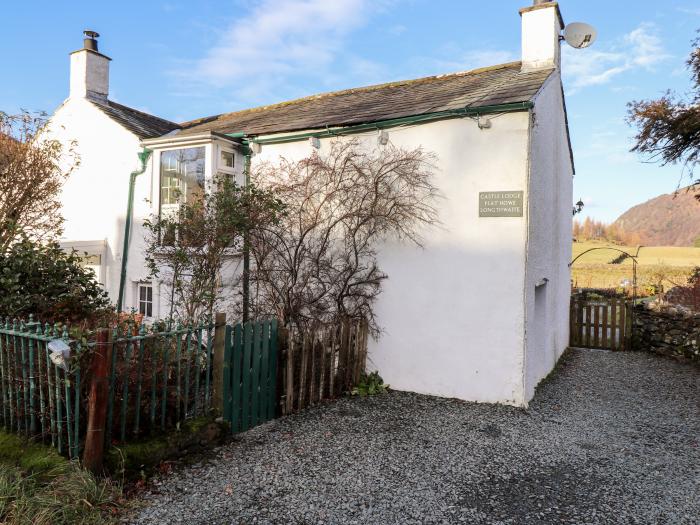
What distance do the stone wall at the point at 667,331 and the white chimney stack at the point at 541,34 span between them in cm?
664

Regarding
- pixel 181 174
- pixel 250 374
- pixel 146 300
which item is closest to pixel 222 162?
pixel 181 174

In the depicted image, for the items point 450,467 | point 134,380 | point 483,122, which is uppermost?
point 483,122

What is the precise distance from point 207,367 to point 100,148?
27.4 feet

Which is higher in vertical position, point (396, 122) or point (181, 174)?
point (396, 122)

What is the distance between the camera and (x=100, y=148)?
1102 cm

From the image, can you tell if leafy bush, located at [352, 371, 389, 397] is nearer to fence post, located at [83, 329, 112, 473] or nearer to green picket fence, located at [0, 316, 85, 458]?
fence post, located at [83, 329, 112, 473]

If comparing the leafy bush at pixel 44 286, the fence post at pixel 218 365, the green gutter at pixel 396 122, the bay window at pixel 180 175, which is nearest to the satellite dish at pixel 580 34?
the green gutter at pixel 396 122

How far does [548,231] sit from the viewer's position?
8.39 meters

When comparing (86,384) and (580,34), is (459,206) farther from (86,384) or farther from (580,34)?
(86,384)

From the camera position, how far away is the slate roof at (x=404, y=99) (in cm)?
720

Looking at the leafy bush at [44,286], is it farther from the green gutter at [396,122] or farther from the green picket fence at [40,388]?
the green gutter at [396,122]

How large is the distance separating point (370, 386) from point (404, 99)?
5.32 meters

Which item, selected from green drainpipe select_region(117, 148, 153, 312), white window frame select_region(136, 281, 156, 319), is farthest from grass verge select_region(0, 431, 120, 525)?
green drainpipe select_region(117, 148, 153, 312)

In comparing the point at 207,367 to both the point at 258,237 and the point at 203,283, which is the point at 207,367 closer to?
the point at 203,283
